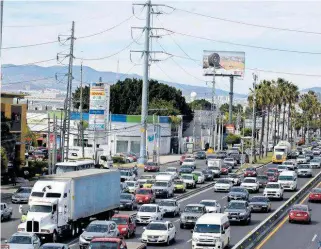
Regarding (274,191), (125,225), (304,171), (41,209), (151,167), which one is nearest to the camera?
(41,209)

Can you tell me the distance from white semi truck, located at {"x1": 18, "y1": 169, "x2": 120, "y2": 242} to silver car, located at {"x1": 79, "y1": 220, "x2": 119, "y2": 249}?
2891 millimetres

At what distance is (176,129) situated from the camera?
151375 millimetres

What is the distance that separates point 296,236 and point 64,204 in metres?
13.9

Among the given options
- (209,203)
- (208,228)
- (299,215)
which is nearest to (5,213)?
(209,203)

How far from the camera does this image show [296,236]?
47656 millimetres

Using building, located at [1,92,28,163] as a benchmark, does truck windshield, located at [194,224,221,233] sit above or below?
below

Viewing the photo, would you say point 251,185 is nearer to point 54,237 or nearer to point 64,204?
point 64,204

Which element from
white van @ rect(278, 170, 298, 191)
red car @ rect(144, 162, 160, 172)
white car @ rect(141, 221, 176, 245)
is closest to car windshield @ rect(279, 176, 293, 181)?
white van @ rect(278, 170, 298, 191)

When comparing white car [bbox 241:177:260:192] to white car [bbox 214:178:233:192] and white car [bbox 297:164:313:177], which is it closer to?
white car [bbox 214:178:233:192]

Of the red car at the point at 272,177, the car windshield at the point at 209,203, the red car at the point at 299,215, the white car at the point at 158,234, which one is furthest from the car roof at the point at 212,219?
the red car at the point at 272,177

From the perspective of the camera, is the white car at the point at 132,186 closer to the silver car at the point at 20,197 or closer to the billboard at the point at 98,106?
the silver car at the point at 20,197

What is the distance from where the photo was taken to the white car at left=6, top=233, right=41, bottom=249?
35.9 meters

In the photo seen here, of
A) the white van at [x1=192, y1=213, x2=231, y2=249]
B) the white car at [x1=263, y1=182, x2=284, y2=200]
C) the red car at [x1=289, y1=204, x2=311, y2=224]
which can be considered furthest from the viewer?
the white car at [x1=263, y1=182, x2=284, y2=200]

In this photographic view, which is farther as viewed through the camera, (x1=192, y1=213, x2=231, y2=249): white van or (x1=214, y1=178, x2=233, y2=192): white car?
(x1=214, y1=178, x2=233, y2=192): white car
